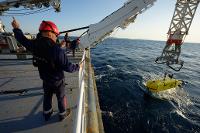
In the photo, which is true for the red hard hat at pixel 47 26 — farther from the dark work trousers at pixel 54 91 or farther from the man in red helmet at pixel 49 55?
the dark work trousers at pixel 54 91

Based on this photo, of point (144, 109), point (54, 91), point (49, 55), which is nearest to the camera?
point (49, 55)

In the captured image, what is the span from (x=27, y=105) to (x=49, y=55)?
249 cm

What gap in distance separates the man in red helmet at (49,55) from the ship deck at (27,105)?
82 cm

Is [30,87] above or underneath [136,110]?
above

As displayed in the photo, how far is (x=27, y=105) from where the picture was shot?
480 centimetres

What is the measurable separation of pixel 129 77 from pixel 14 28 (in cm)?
1821

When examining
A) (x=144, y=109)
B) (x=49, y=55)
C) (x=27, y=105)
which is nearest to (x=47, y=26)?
(x=49, y=55)

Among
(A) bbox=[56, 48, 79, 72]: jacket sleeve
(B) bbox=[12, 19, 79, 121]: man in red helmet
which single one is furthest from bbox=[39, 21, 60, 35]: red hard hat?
(A) bbox=[56, 48, 79, 72]: jacket sleeve

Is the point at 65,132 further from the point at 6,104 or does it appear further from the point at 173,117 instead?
the point at 173,117

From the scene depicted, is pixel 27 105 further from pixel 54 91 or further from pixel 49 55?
pixel 49 55

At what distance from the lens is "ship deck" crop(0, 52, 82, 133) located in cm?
379

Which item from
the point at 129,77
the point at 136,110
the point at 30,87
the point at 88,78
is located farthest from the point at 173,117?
the point at 30,87

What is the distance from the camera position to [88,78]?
855 centimetres

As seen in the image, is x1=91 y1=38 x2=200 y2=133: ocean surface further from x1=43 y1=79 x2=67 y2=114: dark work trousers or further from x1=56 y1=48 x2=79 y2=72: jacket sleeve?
x1=56 y1=48 x2=79 y2=72: jacket sleeve
